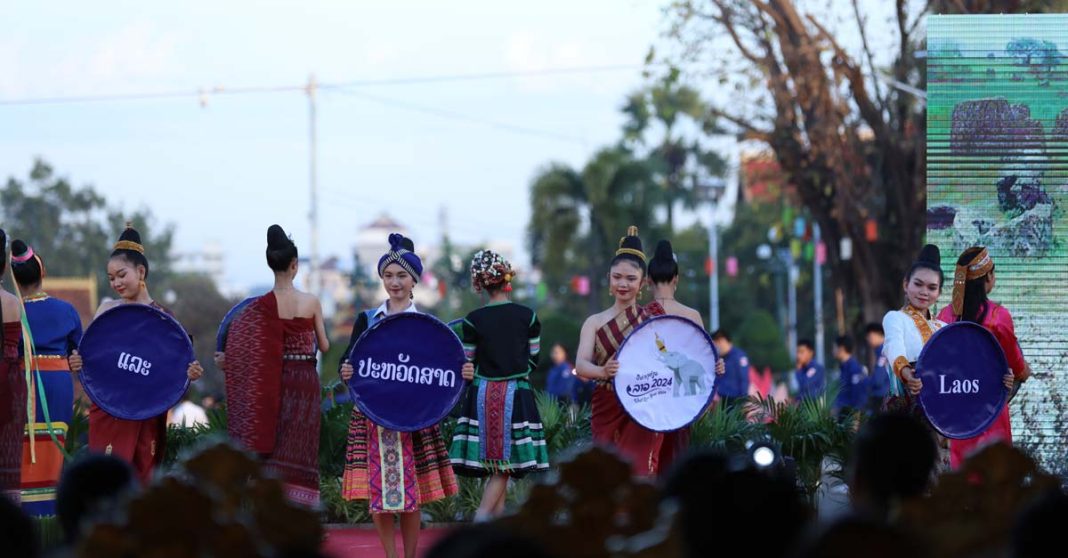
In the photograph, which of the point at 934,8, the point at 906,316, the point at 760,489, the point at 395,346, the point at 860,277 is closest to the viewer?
the point at 760,489

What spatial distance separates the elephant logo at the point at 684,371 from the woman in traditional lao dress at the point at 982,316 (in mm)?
1745

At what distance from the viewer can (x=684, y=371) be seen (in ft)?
29.0

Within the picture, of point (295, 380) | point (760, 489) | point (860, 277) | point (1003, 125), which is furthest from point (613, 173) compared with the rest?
point (760, 489)

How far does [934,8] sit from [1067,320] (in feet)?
33.6

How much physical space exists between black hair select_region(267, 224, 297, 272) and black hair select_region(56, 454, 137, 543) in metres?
4.25

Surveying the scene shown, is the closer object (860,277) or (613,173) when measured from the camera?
(860,277)

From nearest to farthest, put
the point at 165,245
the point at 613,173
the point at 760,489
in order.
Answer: the point at 760,489
the point at 613,173
the point at 165,245

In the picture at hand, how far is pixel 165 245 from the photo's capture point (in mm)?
Result: 76562

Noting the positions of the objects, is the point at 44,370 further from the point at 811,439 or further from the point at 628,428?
the point at 811,439

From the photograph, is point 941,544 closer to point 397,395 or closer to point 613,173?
point 397,395

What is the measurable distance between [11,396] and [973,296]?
5.73 m

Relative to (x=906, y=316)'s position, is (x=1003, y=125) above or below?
above

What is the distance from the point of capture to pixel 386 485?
28.5ft

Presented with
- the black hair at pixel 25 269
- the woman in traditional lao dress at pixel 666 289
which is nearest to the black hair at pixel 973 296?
the woman in traditional lao dress at pixel 666 289
